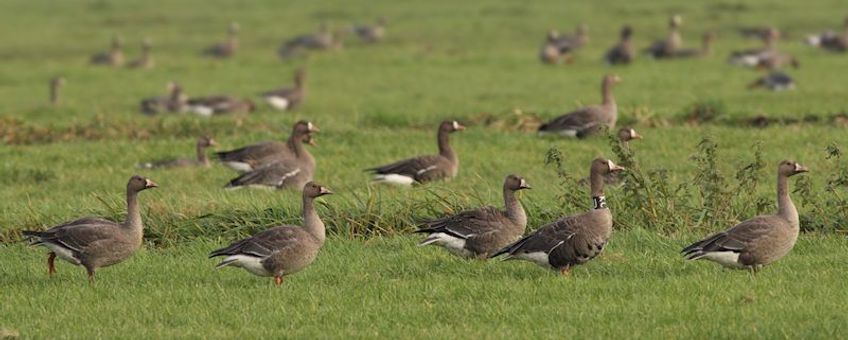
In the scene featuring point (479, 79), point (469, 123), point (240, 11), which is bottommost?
point (240, 11)

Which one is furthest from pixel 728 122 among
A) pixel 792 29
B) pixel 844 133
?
pixel 792 29

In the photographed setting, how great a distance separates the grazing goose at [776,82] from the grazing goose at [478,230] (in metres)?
21.6

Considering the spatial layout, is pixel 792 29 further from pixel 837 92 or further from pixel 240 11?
pixel 240 11

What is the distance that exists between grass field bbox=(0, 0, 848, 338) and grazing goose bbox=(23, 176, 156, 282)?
0.85ft

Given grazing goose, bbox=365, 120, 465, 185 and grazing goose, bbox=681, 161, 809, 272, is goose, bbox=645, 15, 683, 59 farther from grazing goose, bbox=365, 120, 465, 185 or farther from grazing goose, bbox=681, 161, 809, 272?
grazing goose, bbox=681, 161, 809, 272

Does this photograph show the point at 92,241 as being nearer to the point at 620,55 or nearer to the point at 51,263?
the point at 51,263

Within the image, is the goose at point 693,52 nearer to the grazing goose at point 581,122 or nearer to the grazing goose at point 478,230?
the grazing goose at point 581,122

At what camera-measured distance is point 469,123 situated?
27.2 m

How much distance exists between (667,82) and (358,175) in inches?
704

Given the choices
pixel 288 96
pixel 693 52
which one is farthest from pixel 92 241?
pixel 693 52

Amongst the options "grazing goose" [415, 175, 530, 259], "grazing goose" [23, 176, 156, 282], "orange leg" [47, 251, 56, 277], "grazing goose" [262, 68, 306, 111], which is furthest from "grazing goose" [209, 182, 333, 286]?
"grazing goose" [262, 68, 306, 111]

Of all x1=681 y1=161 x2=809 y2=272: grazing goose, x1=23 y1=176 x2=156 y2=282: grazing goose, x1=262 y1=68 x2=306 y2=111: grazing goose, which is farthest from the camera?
x1=262 y1=68 x2=306 y2=111: grazing goose

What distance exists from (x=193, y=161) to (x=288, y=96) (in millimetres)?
11754

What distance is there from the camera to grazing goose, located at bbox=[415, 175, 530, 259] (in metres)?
15.2
